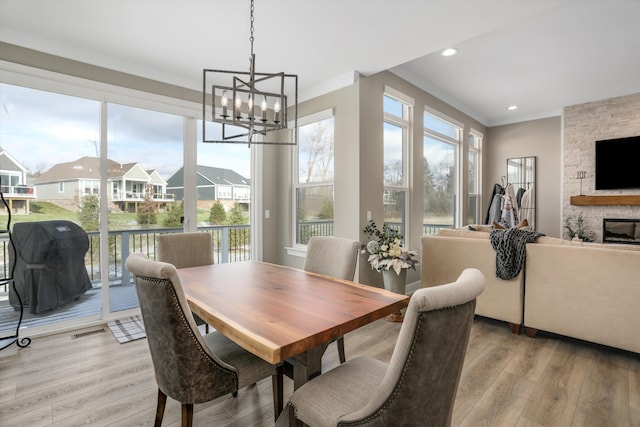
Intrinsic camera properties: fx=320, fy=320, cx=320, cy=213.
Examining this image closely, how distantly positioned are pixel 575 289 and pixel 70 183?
15.1 feet

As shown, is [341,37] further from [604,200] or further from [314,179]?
[604,200]

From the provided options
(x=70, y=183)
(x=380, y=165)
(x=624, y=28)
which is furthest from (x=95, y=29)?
(x=624, y=28)

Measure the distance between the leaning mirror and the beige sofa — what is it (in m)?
3.36

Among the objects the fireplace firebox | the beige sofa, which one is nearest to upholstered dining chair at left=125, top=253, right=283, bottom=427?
the beige sofa

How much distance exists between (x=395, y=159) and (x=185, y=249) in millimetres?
2769

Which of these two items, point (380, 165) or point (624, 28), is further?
point (380, 165)

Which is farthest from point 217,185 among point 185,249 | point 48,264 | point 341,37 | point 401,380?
point 401,380

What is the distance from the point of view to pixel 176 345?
127cm

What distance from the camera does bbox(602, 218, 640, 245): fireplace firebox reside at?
4902mm

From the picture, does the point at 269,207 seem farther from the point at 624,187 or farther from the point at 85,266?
the point at 624,187

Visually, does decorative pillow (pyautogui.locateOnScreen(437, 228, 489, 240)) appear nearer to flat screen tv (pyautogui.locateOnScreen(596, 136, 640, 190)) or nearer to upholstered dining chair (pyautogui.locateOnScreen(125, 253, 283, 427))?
upholstered dining chair (pyautogui.locateOnScreen(125, 253, 283, 427))

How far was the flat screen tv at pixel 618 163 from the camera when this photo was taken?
193 inches

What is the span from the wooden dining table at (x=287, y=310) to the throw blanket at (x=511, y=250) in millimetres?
1756

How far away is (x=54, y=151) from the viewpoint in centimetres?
300
